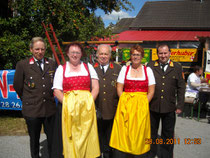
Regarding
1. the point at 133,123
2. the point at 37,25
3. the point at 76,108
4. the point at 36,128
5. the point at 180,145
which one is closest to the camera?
the point at 76,108

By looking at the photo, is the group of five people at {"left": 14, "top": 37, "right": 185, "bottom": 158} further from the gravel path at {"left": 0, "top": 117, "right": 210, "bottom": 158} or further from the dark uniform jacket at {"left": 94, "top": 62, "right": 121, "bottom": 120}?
the gravel path at {"left": 0, "top": 117, "right": 210, "bottom": 158}

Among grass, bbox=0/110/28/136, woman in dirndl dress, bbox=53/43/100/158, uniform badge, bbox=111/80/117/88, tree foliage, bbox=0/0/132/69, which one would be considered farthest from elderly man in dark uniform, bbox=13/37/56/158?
tree foliage, bbox=0/0/132/69

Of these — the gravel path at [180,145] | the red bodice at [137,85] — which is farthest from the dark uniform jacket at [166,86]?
the gravel path at [180,145]

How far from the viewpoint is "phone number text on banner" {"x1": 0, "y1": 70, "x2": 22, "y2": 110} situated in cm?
462

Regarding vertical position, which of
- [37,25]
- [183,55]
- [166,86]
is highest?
[37,25]

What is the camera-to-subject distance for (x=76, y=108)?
221 centimetres

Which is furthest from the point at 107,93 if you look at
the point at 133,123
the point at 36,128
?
the point at 36,128

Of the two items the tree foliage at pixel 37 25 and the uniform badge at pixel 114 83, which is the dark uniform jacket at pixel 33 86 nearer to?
the uniform badge at pixel 114 83

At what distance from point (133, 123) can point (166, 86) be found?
0.76 meters

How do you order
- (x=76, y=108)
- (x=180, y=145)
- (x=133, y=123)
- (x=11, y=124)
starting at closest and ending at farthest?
(x=76, y=108)
(x=133, y=123)
(x=180, y=145)
(x=11, y=124)

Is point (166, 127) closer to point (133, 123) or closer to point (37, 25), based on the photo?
point (133, 123)

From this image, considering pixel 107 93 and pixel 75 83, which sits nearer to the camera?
pixel 75 83

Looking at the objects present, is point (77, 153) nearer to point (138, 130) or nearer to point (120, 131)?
point (120, 131)

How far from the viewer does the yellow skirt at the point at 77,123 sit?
2.21 metres
